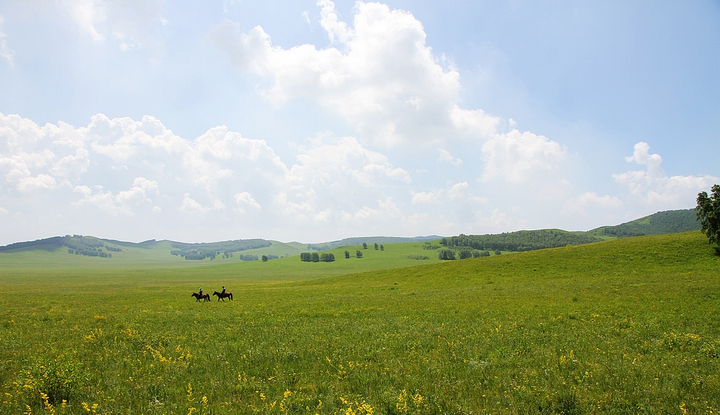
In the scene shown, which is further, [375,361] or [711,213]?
[711,213]

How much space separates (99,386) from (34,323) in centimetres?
1644

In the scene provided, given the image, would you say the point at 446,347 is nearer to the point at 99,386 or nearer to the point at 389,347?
the point at 389,347

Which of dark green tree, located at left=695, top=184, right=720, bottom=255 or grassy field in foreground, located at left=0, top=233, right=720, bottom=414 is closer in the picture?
grassy field in foreground, located at left=0, top=233, right=720, bottom=414

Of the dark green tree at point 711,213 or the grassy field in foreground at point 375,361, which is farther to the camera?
the dark green tree at point 711,213

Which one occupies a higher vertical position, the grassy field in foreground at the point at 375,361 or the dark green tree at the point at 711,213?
the dark green tree at the point at 711,213

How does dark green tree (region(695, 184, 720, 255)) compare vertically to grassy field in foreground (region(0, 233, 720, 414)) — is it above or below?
above

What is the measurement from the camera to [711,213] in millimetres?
50781

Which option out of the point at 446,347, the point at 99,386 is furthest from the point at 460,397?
the point at 99,386

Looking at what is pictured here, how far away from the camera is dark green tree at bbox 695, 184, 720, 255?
49438 millimetres

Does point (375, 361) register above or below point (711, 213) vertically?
below

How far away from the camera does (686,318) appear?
17141 mm

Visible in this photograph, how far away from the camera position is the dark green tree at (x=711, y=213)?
49.4 metres

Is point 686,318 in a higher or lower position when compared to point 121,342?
lower

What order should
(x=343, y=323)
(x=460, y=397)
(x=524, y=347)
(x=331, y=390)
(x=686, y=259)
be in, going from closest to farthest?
1. (x=460, y=397)
2. (x=331, y=390)
3. (x=524, y=347)
4. (x=343, y=323)
5. (x=686, y=259)
